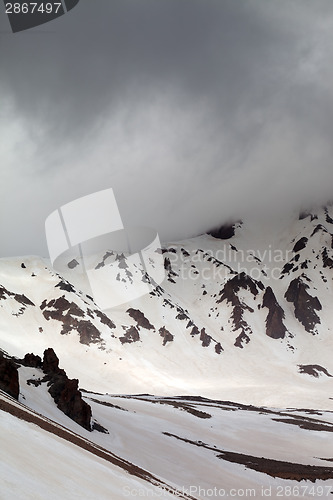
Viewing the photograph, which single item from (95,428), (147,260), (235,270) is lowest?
(95,428)

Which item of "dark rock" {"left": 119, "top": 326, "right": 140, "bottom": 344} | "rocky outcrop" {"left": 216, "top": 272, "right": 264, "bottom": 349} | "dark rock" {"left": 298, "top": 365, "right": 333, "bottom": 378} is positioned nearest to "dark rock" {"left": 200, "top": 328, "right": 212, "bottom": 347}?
"rocky outcrop" {"left": 216, "top": 272, "right": 264, "bottom": 349}

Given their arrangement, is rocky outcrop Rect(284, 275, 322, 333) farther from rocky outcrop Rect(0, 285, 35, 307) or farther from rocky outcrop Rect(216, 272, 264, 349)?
rocky outcrop Rect(0, 285, 35, 307)

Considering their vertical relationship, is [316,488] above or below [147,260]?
below

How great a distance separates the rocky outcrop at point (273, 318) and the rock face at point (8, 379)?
132042 millimetres

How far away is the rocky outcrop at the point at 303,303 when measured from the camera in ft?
508

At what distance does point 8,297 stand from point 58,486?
4139 inches

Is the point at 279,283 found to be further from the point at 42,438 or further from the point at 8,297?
the point at 42,438

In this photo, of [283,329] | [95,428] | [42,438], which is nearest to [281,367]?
[283,329]

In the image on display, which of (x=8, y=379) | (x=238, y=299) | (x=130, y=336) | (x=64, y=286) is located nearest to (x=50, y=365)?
(x=8, y=379)

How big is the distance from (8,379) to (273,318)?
452 feet

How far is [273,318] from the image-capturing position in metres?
150

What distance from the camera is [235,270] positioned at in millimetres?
193625

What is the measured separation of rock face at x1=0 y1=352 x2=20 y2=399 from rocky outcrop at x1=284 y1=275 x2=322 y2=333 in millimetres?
144377

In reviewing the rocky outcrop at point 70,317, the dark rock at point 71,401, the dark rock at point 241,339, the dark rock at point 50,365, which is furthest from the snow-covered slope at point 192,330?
the dark rock at point 71,401
